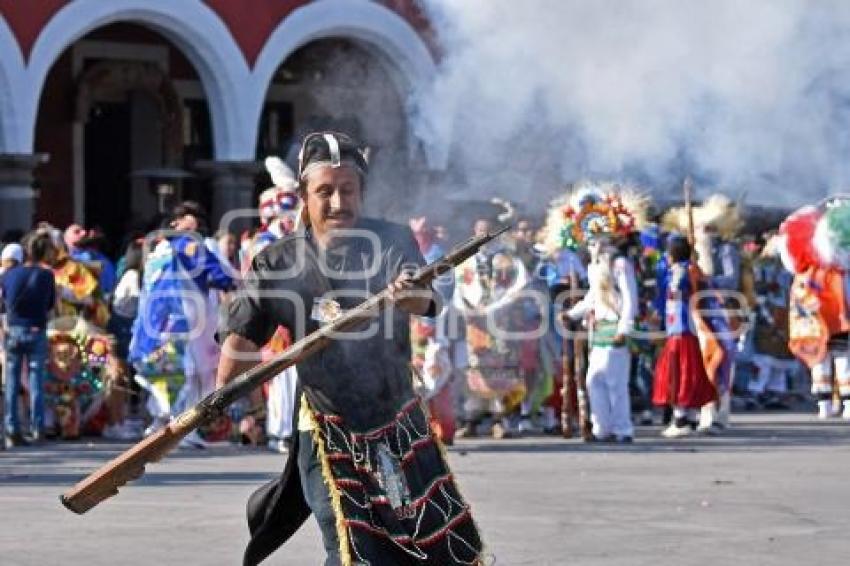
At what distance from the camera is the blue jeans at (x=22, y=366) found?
56.9ft

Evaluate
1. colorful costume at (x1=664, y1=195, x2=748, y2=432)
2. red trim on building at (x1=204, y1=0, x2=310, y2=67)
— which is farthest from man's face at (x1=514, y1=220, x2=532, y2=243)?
red trim on building at (x1=204, y1=0, x2=310, y2=67)

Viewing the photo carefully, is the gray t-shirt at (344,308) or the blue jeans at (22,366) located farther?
the blue jeans at (22,366)

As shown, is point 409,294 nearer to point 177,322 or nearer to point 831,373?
point 177,322

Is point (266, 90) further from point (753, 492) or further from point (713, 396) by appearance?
point (753, 492)

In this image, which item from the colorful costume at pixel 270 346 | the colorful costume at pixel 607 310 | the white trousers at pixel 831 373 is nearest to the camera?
the colorful costume at pixel 270 346

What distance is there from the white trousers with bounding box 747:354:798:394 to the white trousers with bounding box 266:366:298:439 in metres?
7.38

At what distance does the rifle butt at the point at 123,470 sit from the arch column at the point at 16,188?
1696 centimetres

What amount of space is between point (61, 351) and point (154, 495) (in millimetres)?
5201

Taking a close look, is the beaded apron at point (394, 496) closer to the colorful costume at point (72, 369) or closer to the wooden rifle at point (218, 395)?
the wooden rifle at point (218, 395)

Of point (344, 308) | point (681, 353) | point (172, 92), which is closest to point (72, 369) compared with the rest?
point (681, 353)

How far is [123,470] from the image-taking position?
7.23 m

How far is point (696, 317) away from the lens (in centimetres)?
1833

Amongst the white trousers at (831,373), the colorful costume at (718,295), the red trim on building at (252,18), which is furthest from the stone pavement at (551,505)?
the red trim on building at (252,18)

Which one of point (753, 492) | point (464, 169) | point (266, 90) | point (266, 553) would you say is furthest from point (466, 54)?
point (266, 90)
